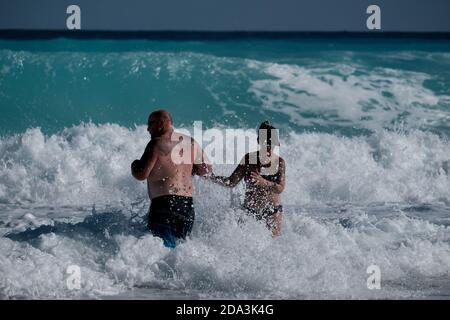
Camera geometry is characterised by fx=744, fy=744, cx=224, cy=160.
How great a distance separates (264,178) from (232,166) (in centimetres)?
426

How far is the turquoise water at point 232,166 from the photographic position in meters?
4.04

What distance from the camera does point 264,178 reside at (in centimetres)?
443

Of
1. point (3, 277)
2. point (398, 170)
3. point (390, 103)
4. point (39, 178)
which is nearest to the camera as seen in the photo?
point (3, 277)

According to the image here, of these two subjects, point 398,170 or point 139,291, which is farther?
point 398,170

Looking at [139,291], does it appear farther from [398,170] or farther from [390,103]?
[390,103]

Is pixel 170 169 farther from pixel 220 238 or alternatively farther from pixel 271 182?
pixel 271 182

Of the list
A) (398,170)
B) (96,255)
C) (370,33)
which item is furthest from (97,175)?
(370,33)

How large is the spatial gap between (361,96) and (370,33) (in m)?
1.55

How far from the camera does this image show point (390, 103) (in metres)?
10.9

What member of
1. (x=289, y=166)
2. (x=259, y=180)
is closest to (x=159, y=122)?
(x=259, y=180)

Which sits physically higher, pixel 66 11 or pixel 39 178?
pixel 66 11
